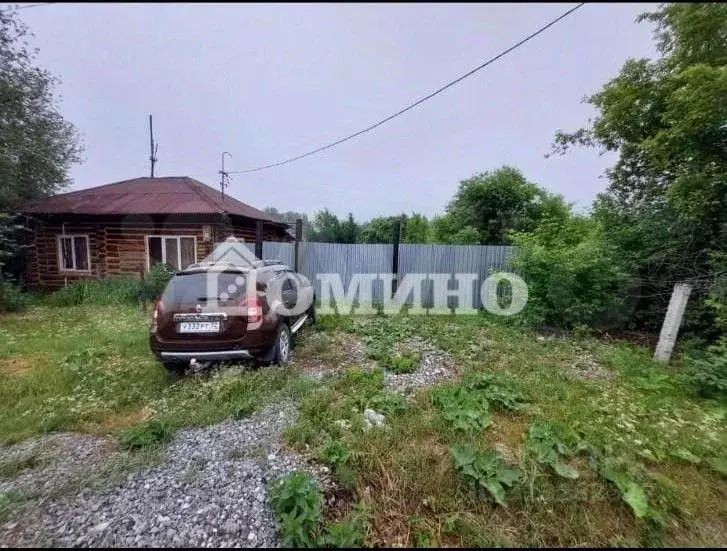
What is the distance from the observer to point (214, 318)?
3.52 meters

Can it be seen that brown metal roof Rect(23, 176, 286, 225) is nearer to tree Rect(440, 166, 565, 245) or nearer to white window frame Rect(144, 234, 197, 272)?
white window frame Rect(144, 234, 197, 272)

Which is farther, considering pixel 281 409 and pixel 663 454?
pixel 281 409

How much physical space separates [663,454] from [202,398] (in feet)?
13.1

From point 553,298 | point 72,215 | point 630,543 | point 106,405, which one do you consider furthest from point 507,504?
point 72,215

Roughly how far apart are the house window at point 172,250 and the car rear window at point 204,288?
6941 mm

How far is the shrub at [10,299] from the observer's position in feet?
24.8

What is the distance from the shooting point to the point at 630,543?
1.76 m

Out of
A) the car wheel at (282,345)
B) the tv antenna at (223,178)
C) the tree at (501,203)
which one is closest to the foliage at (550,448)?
the car wheel at (282,345)

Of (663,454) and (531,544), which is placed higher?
(663,454)

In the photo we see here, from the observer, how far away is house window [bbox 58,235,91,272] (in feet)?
33.2

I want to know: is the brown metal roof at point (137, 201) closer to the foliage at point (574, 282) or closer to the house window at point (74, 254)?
the house window at point (74, 254)

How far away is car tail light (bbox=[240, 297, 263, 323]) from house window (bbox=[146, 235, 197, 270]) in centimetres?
743

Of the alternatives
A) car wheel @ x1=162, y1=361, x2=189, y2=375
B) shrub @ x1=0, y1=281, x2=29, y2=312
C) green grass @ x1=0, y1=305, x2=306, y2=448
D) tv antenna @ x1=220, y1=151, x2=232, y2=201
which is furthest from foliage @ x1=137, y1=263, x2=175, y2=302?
tv antenna @ x1=220, y1=151, x2=232, y2=201

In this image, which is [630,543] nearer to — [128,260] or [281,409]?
[281,409]
